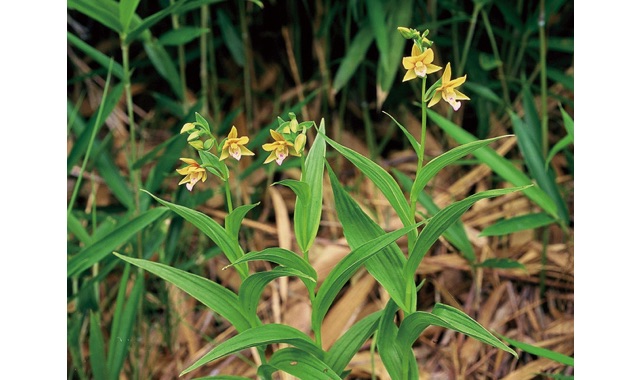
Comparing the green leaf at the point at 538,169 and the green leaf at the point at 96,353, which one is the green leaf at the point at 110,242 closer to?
the green leaf at the point at 96,353

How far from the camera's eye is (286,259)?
589mm

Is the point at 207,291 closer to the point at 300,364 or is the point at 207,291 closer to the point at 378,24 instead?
the point at 300,364

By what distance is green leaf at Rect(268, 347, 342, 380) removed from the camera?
0.62 m

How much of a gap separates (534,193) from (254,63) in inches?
20.8

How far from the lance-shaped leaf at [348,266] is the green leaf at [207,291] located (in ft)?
0.18

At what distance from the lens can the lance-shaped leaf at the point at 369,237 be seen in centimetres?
61

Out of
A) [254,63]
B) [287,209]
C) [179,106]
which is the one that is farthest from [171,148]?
[254,63]

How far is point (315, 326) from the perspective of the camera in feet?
2.05

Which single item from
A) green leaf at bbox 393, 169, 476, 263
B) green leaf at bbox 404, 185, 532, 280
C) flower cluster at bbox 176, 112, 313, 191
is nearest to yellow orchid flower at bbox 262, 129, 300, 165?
flower cluster at bbox 176, 112, 313, 191

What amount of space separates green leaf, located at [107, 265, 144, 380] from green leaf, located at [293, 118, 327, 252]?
283 mm

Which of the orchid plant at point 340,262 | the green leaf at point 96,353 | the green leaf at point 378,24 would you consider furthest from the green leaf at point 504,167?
the green leaf at point 96,353

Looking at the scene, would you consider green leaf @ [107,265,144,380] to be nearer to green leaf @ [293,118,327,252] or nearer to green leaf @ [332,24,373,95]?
green leaf @ [293,118,327,252]

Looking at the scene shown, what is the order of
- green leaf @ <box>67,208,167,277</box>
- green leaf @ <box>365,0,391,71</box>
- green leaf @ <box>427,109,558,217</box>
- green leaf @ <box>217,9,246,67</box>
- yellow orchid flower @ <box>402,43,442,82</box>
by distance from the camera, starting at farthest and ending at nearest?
1. green leaf @ <box>217,9,246,67</box>
2. green leaf @ <box>365,0,391,71</box>
3. green leaf @ <box>427,109,558,217</box>
4. green leaf @ <box>67,208,167,277</box>
5. yellow orchid flower @ <box>402,43,442,82</box>

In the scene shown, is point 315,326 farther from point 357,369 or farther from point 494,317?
point 494,317
